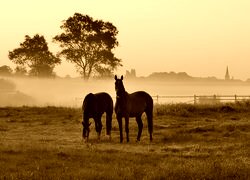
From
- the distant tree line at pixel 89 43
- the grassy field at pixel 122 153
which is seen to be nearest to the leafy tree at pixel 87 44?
the distant tree line at pixel 89 43

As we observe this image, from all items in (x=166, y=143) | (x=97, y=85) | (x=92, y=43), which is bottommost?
(x=166, y=143)

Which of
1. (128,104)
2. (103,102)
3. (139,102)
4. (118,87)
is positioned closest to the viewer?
(118,87)

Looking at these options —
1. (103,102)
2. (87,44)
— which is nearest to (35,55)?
(87,44)

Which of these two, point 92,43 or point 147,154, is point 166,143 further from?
point 92,43

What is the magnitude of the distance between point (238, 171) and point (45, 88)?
206 feet

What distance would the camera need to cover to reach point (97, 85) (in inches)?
2697

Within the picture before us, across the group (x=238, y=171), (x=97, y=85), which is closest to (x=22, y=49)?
(x=97, y=85)

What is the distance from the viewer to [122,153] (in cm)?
1403

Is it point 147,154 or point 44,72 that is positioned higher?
point 44,72

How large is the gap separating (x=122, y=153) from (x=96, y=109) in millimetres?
5271

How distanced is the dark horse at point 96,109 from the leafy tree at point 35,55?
52.3m

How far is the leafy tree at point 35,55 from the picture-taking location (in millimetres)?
71312

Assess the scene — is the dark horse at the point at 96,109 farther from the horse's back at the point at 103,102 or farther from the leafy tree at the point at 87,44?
the leafy tree at the point at 87,44

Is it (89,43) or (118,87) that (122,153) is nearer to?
(118,87)
